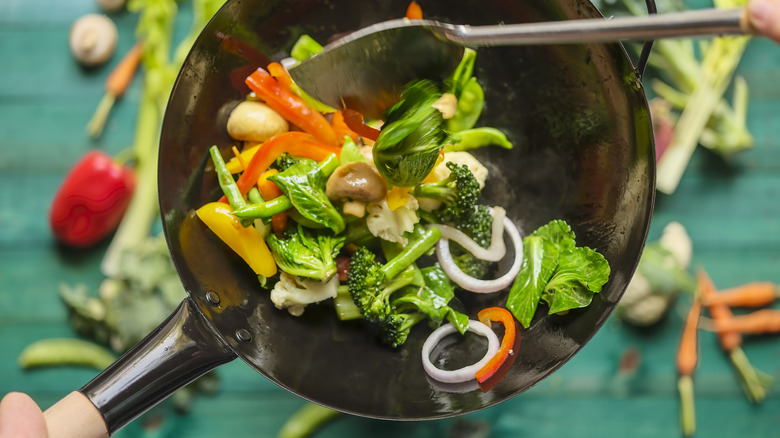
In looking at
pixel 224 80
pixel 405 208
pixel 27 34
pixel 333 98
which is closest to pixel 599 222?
pixel 405 208

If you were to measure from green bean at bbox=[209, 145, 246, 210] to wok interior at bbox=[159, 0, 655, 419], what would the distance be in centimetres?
6

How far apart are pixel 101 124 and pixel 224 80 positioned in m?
1.07

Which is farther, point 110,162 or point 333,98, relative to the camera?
point 110,162

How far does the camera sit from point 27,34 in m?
2.74

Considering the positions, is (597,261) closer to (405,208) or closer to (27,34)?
(405,208)

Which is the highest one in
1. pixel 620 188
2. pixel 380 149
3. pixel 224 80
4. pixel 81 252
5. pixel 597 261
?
pixel 224 80

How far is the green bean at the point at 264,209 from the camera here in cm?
176

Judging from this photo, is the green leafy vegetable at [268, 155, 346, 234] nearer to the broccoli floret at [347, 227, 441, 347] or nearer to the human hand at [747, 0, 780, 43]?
the broccoli floret at [347, 227, 441, 347]

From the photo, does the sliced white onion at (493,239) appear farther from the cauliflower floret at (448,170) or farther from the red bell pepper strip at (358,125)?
the red bell pepper strip at (358,125)

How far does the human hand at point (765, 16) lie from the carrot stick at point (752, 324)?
182 cm

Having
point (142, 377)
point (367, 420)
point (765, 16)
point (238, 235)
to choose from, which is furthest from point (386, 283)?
point (765, 16)

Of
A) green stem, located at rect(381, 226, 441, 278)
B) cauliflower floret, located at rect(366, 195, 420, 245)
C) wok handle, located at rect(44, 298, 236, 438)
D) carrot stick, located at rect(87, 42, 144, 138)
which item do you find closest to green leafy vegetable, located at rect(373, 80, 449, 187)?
cauliflower floret, located at rect(366, 195, 420, 245)

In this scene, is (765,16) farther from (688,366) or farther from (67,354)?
(67,354)

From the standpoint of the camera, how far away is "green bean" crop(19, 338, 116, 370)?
8.33 ft
